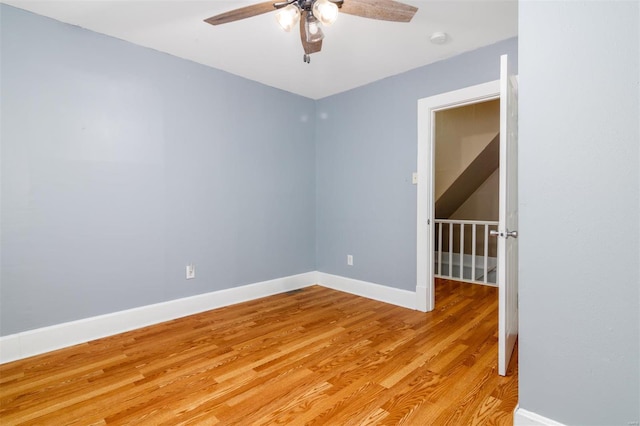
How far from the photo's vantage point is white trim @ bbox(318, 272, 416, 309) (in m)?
3.10

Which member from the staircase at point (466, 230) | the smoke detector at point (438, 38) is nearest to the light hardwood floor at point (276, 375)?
the staircase at point (466, 230)

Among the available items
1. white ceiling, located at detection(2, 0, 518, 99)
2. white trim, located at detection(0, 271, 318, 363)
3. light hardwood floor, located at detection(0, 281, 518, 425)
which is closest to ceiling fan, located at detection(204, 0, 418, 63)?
white ceiling, located at detection(2, 0, 518, 99)

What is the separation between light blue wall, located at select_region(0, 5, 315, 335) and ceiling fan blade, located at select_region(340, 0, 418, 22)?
181cm

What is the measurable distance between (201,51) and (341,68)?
1.25 meters

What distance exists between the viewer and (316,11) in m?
1.60

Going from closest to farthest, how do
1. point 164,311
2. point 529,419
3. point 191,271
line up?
point 529,419, point 164,311, point 191,271

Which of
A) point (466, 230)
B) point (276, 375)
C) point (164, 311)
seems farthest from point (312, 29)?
point (466, 230)

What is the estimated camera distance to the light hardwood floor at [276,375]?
5.04 feet

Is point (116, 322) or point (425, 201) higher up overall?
point (425, 201)

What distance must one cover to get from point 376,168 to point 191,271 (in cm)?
210

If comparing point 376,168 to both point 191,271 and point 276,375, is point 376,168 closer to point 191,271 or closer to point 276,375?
point 191,271

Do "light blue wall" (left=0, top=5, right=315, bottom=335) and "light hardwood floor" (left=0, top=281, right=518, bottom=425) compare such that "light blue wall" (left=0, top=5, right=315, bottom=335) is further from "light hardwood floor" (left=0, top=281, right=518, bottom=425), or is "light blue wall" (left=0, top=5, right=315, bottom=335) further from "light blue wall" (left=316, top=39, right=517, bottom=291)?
"light blue wall" (left=316, top=39, right=517, bottom=291)

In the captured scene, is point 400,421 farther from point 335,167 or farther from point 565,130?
point 335,167

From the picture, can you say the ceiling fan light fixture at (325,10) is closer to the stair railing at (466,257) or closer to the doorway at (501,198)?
the doorway at (501,198)
